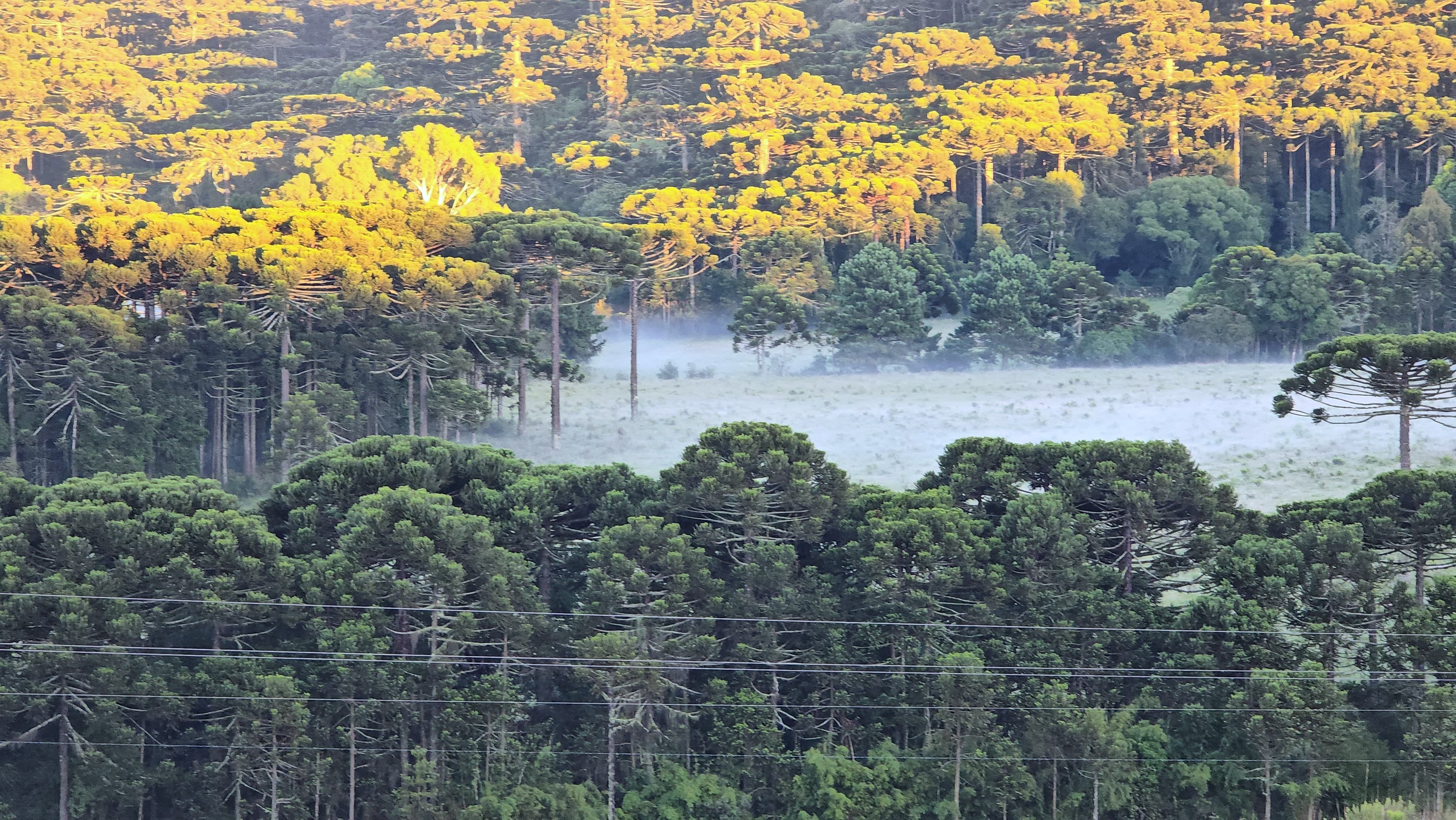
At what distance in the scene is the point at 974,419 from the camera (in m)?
84.3

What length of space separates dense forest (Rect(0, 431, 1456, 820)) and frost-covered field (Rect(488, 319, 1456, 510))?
67.0 ft

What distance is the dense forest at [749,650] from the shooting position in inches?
1772

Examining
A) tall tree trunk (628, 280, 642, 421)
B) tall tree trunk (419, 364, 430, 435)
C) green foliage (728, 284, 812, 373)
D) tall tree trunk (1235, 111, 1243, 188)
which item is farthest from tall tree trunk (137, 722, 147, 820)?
tall tree trunk (1235, 111, 1243, 188)

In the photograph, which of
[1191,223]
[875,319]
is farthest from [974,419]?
[1191,223]

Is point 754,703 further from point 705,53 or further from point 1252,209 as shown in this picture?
point 705,53

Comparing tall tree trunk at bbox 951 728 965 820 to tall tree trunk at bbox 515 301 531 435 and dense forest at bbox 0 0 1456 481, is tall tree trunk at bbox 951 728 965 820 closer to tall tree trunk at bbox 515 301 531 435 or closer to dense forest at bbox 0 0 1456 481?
dense forest at bbox 0 0 1456 481

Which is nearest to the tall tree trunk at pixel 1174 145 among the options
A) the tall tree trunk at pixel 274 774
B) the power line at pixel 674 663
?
the power line at pixel 674 663

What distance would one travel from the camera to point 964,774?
45656 mm

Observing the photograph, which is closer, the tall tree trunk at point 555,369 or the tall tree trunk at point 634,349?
the tall tree trunk at point 555,369

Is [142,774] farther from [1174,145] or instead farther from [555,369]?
[1174,145]

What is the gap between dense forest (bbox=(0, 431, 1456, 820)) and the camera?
4500 centimetres

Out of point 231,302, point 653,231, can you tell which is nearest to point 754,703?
point 231,302

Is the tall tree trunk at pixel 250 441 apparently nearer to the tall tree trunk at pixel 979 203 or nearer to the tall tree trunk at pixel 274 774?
the tall tree trunk at pixel 274 774

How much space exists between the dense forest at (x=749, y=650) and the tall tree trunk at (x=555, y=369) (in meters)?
29.2
